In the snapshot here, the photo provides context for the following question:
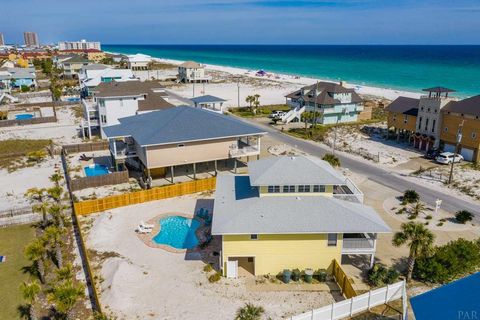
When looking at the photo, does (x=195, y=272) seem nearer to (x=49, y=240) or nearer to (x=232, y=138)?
(x=49, y=240)

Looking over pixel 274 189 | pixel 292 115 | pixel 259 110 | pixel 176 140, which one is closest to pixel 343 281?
pixel 274 189

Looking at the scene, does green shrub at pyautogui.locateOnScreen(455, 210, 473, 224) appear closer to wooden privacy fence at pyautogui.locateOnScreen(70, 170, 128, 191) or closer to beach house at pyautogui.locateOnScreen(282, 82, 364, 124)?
wooden privacy fence at pyautogui.locateOnScreen(70, 170, 128, 191)

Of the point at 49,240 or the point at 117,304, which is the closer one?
the point at 117,304

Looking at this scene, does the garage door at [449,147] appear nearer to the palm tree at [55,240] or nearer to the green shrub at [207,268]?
the green shrub at [207,268]

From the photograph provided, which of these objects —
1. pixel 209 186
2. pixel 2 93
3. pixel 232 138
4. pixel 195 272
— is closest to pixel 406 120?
pixel 232 138

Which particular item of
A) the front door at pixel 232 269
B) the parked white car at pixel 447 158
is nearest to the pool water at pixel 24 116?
the front door at pixel 232 269

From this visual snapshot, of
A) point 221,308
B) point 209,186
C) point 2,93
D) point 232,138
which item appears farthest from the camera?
point 2,93
